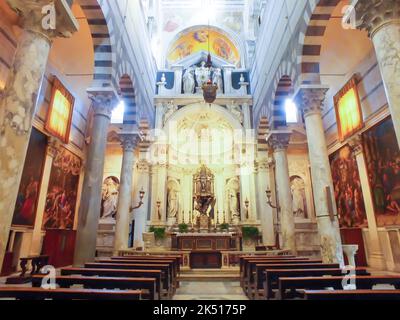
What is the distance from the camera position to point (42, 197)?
9664mm

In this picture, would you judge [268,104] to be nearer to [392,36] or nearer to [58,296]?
[392,36]

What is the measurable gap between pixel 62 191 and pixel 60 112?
10.6ft

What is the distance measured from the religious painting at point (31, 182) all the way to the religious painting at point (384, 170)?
37.1 ft

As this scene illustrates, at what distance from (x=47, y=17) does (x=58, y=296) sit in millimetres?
4275

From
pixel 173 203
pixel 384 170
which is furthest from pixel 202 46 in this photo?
pixel 384 170

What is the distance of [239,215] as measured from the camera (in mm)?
15422

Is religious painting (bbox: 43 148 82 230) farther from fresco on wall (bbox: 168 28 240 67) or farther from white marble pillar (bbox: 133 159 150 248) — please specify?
fresco on wall (bbox: 168 28 240 67)

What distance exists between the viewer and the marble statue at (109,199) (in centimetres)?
1498

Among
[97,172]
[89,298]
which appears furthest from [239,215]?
[89,298]

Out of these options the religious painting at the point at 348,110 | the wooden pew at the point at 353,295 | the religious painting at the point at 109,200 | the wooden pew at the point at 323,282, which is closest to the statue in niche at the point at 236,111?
the religious painting at the point at 348,110

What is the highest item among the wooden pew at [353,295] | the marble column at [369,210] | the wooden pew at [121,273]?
the marble column at [369,210]

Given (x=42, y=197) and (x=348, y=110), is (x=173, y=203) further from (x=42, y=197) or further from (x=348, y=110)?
(x=348, y=110)

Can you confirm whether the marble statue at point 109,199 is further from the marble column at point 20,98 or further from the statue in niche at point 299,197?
the marble column at point 20,98
